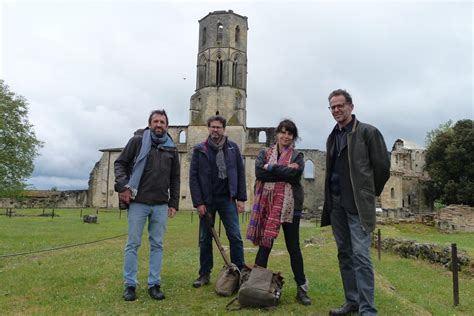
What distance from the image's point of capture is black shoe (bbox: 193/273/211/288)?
18.7 feet

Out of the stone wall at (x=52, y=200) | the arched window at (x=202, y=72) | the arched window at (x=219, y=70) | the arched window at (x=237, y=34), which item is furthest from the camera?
the arched window at (x=237, y=34)

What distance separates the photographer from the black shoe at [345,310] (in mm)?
4398

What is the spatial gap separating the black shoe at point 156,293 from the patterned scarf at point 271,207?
1.32 metres

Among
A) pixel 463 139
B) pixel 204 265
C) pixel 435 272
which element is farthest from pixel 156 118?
pixel 463 139

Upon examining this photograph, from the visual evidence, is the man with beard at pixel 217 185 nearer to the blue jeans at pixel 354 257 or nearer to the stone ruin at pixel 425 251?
the blue jeans at pixel 354 257

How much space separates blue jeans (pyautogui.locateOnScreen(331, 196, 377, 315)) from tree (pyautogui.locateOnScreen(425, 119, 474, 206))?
1531 inches

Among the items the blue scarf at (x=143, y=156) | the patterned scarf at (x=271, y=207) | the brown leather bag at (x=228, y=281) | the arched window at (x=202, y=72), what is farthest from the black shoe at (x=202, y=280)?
the arched window at (x=202, y=72)

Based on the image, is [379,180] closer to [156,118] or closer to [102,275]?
[156,118]

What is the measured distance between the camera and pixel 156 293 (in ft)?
16.7

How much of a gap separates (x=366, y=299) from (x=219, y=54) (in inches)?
1760

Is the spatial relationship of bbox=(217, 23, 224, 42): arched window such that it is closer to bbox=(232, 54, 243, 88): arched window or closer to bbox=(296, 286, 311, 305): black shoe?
bbox=(232, 54, 243, 88): arched window

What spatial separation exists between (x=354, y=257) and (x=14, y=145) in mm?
26361

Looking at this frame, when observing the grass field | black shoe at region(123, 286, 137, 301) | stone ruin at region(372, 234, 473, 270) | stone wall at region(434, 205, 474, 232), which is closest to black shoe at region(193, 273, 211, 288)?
the grass field

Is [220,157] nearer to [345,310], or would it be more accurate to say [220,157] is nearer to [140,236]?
[140,236]
